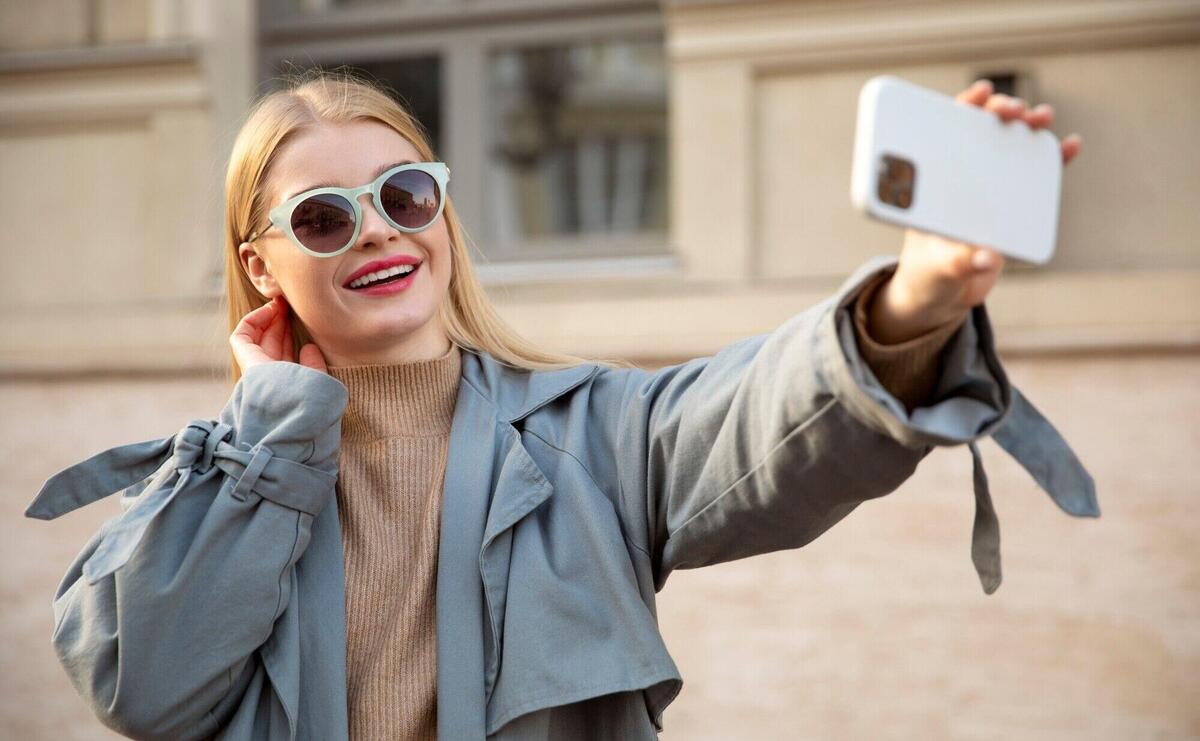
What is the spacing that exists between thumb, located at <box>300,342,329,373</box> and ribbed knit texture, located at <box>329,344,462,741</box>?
0.03 m

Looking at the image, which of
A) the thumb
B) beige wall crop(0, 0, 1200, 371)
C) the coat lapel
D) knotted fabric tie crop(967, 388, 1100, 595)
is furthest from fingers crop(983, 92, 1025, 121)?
beige wall crop(0, 0, 1200, 371)

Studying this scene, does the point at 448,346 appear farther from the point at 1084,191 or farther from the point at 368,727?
the point at 1084,191

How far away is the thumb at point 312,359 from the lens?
1982 mm

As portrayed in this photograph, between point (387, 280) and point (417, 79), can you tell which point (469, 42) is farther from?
point (387, 280)

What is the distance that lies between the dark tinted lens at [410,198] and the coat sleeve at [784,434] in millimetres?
347

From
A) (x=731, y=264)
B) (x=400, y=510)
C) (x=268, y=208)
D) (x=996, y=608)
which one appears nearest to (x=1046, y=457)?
(x=400, y=510)

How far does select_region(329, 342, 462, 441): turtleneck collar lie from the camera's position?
1.94 m

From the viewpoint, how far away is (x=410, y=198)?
6.27 ft

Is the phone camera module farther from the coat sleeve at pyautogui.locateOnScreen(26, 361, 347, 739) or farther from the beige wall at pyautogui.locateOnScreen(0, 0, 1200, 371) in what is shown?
the beige wall at pyautogui.locateOnScreen(0, 0, 1200, 371)

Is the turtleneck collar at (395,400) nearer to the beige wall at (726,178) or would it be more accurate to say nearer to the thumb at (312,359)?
the thumb at (312,359)

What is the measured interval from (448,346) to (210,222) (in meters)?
3.85

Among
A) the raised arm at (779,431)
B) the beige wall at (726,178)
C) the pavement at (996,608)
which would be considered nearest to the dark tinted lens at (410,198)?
the raised arm at (779,431)

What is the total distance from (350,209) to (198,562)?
485mm

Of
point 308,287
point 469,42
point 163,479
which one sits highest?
point 469,42
